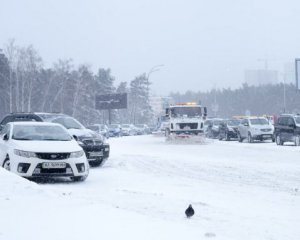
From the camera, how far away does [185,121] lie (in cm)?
3444

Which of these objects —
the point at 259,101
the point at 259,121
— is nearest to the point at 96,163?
the point at 259,121

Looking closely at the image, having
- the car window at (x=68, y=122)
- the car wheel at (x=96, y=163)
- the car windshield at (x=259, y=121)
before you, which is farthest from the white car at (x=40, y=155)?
the car windshield at (x=259, y=121)

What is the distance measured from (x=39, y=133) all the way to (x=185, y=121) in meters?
21.4

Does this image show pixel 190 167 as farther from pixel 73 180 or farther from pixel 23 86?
pixel 23 86

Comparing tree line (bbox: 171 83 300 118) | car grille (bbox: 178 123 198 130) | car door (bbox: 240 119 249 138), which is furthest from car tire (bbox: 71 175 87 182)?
tree line (bbox: 171 83 300 118)

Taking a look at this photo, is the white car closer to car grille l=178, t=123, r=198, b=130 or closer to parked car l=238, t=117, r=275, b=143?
car grille l=178, t=123, r=198, b=130

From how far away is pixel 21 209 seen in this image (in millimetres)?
7797

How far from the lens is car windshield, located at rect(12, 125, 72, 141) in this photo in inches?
525

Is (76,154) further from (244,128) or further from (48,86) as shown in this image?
(48,86)

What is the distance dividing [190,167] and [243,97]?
13117 centimetres

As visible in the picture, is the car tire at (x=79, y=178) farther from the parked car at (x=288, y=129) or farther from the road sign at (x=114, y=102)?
the road sign at (x=114, y=102)

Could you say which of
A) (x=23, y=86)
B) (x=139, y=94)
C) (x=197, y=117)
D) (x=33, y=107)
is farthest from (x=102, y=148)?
(x=139, y=94)

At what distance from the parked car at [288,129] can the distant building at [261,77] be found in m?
139

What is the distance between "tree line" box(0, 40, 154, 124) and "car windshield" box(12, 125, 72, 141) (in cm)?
5038
